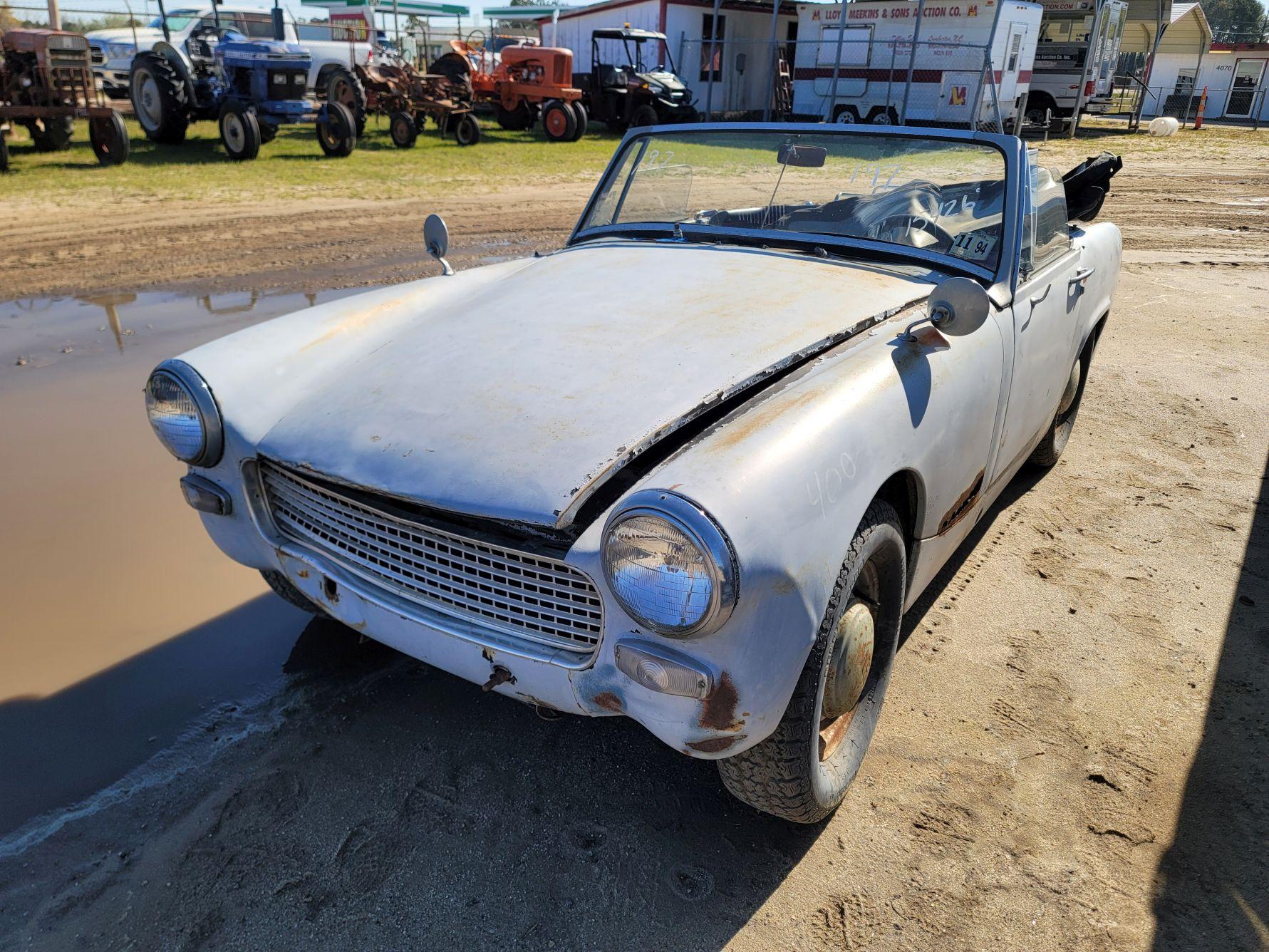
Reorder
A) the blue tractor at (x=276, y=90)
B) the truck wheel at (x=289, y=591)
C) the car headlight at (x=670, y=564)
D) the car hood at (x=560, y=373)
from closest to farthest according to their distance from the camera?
the car headlight at (x=670, y=564) → the car hood at (x=560, y=373) → the truck wheel at (x=289, y=591) → the blue tractor at (x=276, y=90)

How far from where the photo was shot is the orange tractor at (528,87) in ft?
58.5

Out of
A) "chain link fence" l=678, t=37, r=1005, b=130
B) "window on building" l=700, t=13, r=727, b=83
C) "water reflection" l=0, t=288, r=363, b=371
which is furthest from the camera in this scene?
"window on building" l=700, t=13, r=727, b=83

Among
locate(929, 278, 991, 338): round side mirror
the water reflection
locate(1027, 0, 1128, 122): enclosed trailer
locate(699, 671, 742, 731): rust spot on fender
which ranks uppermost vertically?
locate(1027, 0, 1128, 122): enclosed trailer

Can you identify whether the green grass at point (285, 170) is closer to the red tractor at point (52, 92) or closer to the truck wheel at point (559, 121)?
the red tractor at point (52, 92)

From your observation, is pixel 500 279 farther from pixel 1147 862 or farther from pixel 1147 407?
pixel 1147 407

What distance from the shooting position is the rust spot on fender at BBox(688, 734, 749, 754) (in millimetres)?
1755

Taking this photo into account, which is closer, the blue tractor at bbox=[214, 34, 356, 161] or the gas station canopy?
the blue tractor at bbox=[214, 34, 356, 161]

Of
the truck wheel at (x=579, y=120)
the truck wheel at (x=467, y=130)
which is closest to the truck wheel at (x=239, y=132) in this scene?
the truck wheel at (x=467, y=130)

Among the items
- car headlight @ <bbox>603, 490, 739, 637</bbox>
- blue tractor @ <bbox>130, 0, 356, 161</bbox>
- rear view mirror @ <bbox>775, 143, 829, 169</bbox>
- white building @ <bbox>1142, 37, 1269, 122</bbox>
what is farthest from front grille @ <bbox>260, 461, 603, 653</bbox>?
white building @ <bbox>1142, 37, 1269, 122</bbox>

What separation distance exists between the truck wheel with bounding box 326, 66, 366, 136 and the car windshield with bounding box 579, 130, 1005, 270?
478 inches

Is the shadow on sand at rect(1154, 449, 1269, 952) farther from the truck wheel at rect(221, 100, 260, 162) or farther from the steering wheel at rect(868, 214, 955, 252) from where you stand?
the truck wheel at rect(221, 100, 260, 162)

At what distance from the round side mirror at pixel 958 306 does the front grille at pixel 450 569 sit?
1.19 meters

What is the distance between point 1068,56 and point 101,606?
24865mm

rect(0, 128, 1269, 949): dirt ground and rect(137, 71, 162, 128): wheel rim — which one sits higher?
rect(137, 71, 162, 128): wheel rim
